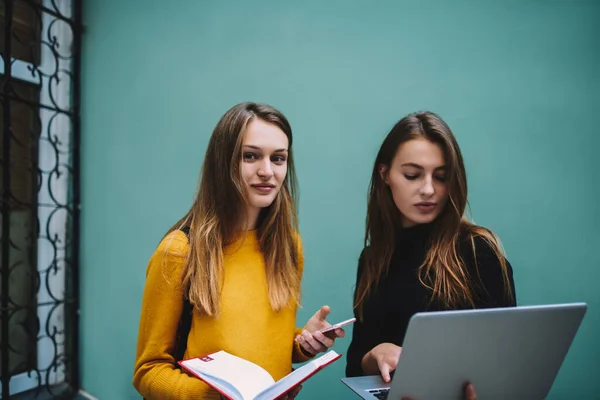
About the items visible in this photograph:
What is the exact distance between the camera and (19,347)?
2014 millimetres

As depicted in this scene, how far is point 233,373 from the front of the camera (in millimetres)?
890

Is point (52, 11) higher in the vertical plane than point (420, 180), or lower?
higher

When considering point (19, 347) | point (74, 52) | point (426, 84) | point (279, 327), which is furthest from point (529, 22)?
point (19, 347)

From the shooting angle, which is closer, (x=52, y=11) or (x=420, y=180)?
(x=420, y=180)

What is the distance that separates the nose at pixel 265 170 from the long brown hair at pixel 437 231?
0.37 metres

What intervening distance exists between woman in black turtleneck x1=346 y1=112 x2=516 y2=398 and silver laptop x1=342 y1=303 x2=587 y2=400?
244 mm

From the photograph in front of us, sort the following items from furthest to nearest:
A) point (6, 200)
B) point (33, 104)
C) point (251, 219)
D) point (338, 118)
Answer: point (33, 104) → point (6, 200) → point (338, 118) → point (251, 219)

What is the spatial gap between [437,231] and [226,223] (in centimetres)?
62

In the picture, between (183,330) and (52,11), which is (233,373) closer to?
(183,330)

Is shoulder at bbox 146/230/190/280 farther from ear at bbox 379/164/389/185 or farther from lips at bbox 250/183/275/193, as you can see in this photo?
ear at bbox 379/164/389/185

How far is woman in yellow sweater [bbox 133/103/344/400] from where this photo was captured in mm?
1056

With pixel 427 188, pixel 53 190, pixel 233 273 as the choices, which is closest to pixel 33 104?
pixel 53 190

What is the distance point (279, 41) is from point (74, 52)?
1.24 m

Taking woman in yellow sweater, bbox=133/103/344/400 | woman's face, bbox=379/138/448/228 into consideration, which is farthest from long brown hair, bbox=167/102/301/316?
woman's face, bbox=379/138/448/228
